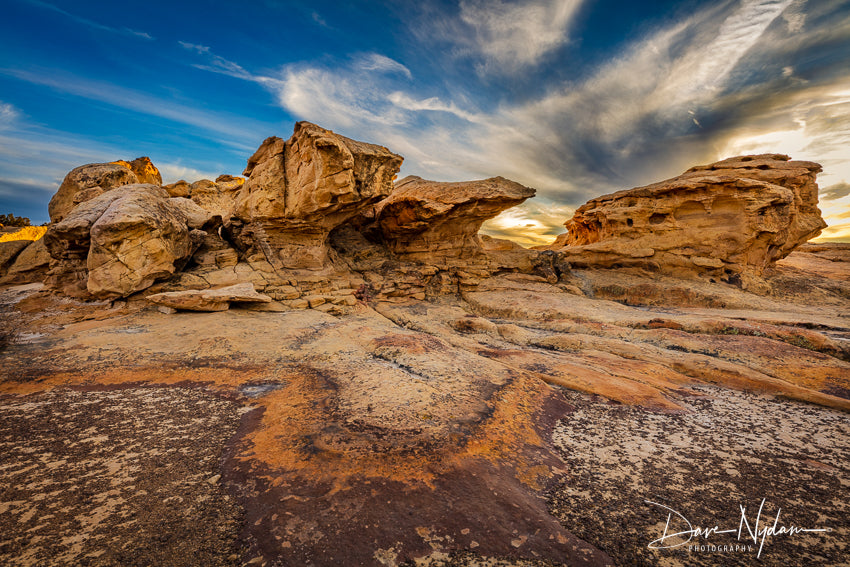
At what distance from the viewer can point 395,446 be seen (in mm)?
3635

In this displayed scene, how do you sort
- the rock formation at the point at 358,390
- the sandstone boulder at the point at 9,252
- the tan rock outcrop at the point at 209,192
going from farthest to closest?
the tan rock outcrop at the point at 209,192, the sandstone boulder at the point at 9,252, the rock formation at the point at 358,390

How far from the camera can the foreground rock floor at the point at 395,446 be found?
249cm

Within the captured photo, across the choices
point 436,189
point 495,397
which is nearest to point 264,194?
point 436,189

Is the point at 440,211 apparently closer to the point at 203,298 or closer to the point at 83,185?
the point at 203,298

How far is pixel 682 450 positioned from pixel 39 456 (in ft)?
24.8

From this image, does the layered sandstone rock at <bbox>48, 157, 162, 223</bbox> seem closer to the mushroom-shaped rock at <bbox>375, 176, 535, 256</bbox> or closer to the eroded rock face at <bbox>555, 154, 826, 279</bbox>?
the mushroom-shaped rock at <bbox>375, 176, 535, 256</bbox>

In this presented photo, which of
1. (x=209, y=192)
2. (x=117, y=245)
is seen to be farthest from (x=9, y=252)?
(x=117, y=245)

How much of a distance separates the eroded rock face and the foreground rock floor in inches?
396

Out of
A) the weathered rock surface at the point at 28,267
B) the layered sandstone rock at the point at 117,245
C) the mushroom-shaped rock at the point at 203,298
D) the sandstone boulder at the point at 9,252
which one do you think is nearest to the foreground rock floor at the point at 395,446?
the mushroom-shaped rock at the point at 203,298

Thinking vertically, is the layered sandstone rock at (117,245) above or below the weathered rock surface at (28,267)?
A: above

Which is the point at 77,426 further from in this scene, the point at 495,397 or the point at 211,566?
the point at 495,397

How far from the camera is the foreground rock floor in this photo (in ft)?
8.18

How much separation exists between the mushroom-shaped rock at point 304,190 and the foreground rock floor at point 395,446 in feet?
17.0

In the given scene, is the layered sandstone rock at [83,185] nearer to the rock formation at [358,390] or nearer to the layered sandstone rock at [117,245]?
the rock formation at [358,390]
